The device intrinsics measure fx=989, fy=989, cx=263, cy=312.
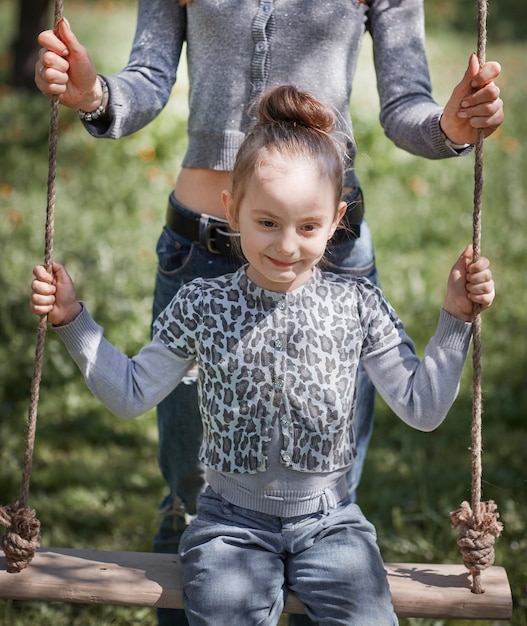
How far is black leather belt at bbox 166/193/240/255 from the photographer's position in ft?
8.20

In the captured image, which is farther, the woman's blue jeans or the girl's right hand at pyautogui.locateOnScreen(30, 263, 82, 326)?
the woman's blue jeans

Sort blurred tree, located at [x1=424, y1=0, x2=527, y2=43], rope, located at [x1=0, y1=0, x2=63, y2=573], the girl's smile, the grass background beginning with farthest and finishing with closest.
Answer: blurred tree, located at [x1=424, y1=0, x2=527, y2=43] → the grass background → rope, located at [x1=0, y1=0, x2=63, y2=573] → the girl's smile

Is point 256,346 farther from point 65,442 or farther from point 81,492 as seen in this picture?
point 65,442

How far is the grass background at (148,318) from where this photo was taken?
149 inches

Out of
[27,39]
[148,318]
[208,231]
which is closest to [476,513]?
[208,231]

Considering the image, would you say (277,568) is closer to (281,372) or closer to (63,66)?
(281,372)

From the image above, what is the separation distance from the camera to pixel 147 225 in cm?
623

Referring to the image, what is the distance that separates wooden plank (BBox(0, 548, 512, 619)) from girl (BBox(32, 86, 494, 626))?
0.08 m

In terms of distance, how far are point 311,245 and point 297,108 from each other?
318mm

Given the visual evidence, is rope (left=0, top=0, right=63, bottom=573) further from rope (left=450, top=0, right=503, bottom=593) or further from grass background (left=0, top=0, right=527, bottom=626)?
rope (left=450, top=0, right=503, bottom=593)

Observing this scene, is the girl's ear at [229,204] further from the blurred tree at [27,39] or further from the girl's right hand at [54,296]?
the blurred tree at [27,39]

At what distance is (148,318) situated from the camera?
513 cm

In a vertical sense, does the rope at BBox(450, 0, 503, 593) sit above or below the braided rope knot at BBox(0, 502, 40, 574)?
above

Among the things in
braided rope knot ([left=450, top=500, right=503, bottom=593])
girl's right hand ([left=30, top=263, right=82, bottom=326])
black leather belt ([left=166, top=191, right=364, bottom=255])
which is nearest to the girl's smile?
black leather belt ([left=166, top=191, right=364, bottom=255])
